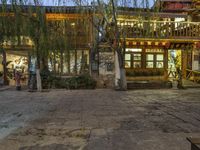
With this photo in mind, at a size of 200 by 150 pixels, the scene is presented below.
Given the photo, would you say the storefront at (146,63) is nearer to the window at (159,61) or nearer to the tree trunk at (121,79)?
the window at (159,61)

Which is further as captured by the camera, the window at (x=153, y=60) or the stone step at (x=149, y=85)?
the window at (x=153, y=60)

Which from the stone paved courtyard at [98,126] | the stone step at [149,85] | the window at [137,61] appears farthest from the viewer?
the window at [137,61]

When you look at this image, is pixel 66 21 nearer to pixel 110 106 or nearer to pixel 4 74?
pixel 4 74

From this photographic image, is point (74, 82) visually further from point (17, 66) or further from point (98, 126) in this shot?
point (98, 126)

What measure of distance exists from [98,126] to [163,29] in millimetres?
13074

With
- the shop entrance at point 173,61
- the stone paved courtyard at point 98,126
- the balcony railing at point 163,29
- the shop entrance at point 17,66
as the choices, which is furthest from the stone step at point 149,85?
the shop entrance at point 17,66

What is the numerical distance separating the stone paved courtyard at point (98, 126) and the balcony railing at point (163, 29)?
7.77 meters

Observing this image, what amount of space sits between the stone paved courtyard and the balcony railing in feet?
25.5

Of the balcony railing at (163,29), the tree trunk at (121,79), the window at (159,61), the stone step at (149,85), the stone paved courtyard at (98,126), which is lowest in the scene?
the stone paved courtyard at (98,126)

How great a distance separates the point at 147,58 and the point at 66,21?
6093 mm

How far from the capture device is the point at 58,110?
10391 mm

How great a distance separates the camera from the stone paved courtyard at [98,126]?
607 centimetres

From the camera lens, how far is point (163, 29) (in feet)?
63.6

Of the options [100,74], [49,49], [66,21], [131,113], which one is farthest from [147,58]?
[131,113]
